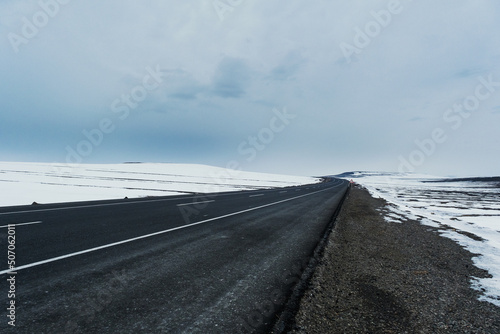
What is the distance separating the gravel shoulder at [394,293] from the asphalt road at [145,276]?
54 centimetres

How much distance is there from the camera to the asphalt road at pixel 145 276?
288 centimetres

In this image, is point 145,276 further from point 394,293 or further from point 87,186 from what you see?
point 87,186

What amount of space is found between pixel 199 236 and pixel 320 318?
4.42 m

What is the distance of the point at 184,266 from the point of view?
4.67 m

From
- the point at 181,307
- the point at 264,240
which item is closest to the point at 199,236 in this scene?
the point at 264,240

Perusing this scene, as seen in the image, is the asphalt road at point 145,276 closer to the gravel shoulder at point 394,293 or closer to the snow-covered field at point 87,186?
the gravel shoulder at point 394,293

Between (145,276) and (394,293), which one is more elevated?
(145,276)

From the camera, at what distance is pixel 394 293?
13.2ft

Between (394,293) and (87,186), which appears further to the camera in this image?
(87,186)

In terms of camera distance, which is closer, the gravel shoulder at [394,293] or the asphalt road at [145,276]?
the asphalt road at [145,276]

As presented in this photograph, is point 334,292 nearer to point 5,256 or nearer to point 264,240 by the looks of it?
point 264,240

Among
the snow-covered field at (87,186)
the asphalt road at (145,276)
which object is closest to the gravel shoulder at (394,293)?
the asphalt road at (145,276)

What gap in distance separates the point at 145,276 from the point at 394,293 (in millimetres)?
3918

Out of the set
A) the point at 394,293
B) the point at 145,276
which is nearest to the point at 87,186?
the point at 145,276
